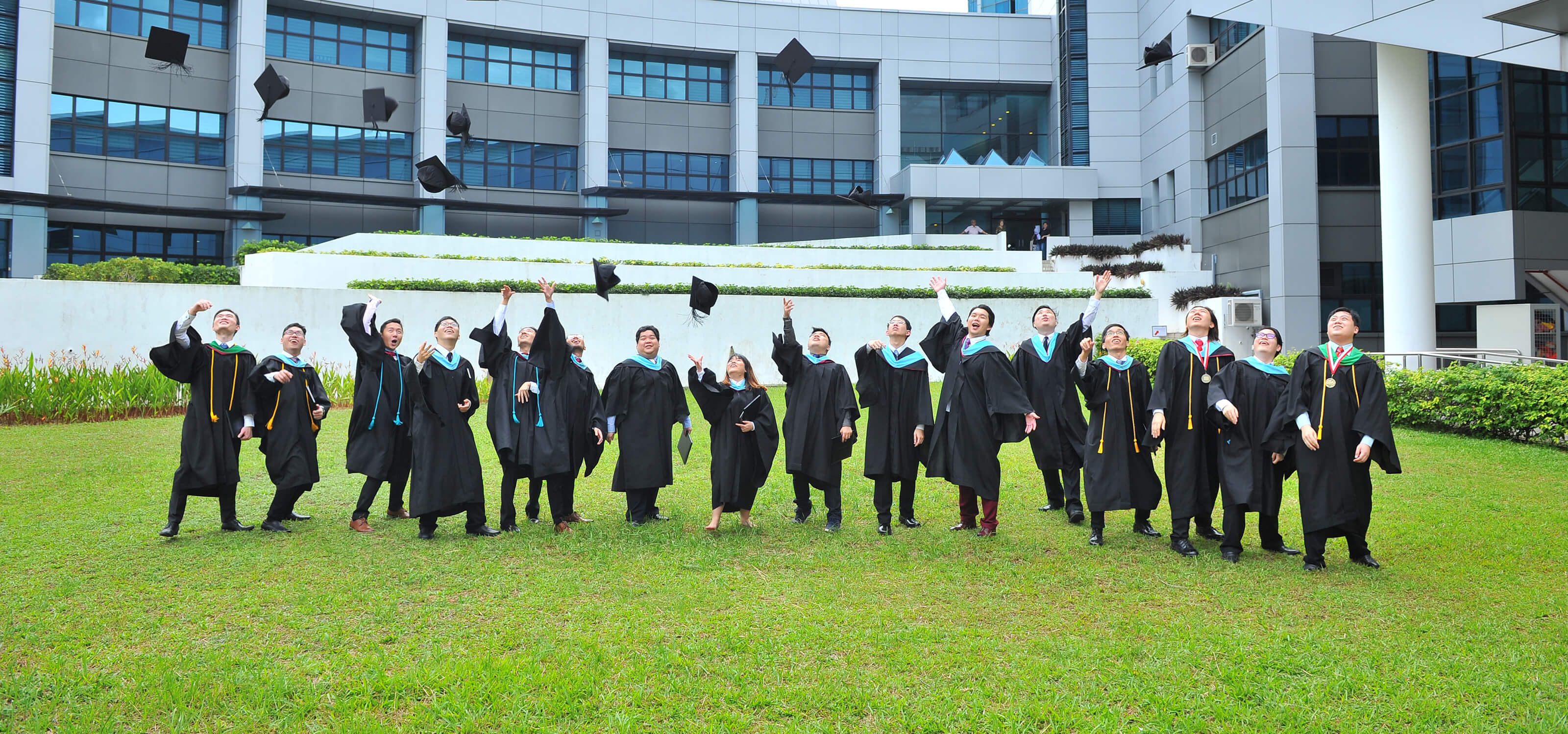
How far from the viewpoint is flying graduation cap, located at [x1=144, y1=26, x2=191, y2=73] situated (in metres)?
23.6

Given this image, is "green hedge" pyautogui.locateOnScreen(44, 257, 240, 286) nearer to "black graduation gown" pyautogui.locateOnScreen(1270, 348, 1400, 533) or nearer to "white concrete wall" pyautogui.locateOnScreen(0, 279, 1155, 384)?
"white concrete wall" pyautogui.locateOnScreen(0, 279, 1155, 384)

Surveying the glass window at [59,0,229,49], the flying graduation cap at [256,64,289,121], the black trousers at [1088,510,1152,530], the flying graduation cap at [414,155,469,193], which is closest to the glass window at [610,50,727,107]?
the flying graduation cap at [414,155,469,193]

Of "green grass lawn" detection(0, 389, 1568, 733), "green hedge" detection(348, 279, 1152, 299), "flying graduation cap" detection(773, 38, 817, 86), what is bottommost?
"green grass lawn" detection(0, 389, 1568, 733)

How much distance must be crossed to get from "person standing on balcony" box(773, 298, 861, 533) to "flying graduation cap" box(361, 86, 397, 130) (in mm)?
22604

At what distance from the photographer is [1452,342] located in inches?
803

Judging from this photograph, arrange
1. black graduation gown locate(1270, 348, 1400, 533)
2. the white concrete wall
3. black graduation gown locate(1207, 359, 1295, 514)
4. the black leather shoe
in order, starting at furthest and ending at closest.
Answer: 1. the white concrete wall
2. black graduation gown locate(1207, 359, 1295, 514)
3. the black leather shoe
4. black graduation gown locate(1270, 348, 1400, 533)

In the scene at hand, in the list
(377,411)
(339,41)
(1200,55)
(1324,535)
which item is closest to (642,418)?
(377,411)

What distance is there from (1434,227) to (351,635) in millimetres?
20783

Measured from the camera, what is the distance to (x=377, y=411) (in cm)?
743

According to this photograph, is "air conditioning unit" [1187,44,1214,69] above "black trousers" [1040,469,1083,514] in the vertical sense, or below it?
above

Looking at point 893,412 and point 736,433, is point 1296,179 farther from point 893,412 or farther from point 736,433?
point 736,433

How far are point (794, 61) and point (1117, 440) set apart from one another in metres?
24.2

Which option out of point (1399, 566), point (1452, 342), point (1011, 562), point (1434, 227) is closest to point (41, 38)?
point (1011, 562)

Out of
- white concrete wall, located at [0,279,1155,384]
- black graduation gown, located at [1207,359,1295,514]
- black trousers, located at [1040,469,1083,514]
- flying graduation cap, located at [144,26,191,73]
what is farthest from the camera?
flying graduation cap, located at [144,26,191,73]
